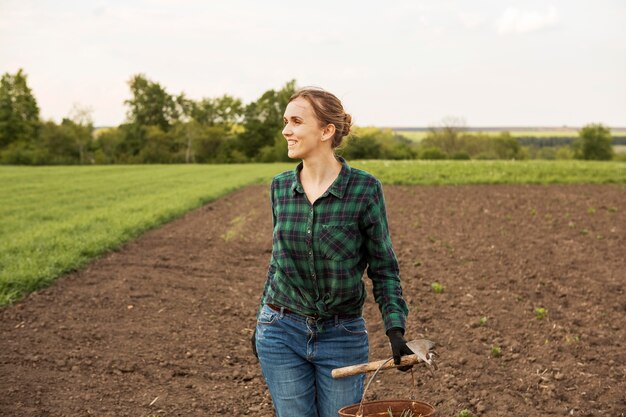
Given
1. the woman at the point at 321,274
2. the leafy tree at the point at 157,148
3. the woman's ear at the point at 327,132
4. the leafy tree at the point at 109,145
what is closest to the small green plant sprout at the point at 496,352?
the woman at the point at 321,274

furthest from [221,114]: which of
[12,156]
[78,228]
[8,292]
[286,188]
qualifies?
[286,188]

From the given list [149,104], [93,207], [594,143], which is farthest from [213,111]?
[93,207]

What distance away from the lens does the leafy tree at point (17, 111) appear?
3182 inches

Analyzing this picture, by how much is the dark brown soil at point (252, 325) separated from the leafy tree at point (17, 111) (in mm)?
72724

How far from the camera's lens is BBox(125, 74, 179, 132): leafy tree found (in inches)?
3816

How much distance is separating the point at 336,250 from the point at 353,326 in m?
0.35

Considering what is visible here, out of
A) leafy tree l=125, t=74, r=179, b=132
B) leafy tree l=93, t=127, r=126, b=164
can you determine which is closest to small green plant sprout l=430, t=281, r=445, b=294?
leafy tree l=93, t=127, r=126, b=164

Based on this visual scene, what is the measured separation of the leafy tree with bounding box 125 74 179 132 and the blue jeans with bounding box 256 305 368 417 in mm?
95706

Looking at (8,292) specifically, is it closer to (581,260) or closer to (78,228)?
(78,228)

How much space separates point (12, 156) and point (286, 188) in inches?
2689

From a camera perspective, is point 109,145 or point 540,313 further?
point 109,145

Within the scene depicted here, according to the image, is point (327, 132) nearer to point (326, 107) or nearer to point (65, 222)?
point (326, 107)

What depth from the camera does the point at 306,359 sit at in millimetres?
3217

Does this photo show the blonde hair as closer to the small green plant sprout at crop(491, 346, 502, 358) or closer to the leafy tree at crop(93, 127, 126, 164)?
the small green plant sprout at crop(491, 346, 502, 358)
